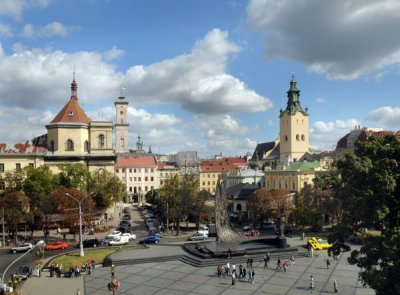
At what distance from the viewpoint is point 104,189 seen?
226 feet

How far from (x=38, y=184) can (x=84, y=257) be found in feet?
82.5

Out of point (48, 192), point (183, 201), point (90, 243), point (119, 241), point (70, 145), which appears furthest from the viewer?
point (70, 145)

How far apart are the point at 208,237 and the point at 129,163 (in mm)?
78445

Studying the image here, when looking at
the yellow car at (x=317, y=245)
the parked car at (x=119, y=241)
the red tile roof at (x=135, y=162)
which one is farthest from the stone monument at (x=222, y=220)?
the red tile roof at (x=135, y=162)

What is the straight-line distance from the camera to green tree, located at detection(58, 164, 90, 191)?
69.4 m

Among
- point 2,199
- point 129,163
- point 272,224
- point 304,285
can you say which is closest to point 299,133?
point 129,163

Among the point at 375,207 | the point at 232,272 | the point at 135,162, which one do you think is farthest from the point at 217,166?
the point at 375,207

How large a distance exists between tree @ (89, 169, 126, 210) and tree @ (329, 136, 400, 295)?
48.7m

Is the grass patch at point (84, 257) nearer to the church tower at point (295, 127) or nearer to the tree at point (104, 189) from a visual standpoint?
the tree at point (104, 189)

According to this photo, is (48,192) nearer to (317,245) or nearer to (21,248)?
(21,248)

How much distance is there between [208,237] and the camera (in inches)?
2287

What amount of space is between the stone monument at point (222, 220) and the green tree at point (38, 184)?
30.9m

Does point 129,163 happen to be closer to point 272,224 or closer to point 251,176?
point 251,176

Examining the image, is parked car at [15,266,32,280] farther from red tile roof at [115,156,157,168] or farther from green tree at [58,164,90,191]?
red tile roof at [115,156,157,168]
